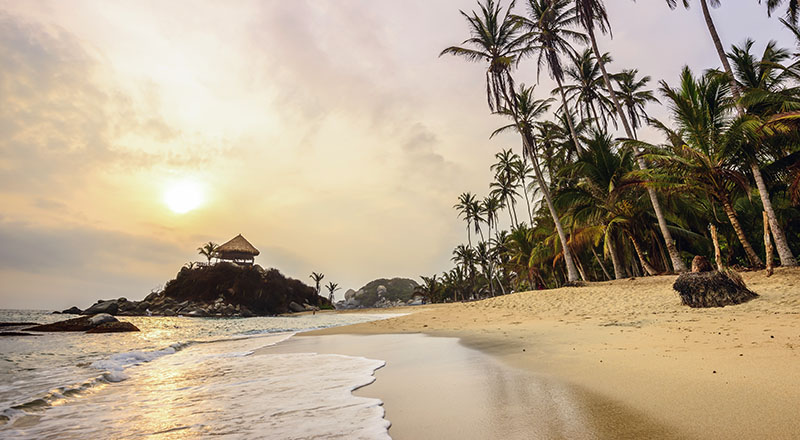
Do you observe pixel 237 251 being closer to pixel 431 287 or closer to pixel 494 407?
pixel 431 287

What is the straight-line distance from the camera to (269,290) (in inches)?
2424

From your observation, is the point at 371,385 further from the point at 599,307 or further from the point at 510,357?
the point at 599,307

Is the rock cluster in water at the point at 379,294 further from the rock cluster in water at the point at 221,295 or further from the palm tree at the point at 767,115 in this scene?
the palm tree at the point at 767,115

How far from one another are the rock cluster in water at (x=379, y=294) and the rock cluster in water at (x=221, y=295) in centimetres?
A: 6164

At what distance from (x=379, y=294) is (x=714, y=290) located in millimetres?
127762

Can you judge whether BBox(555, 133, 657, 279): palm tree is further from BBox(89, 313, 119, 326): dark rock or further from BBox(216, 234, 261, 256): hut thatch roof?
BBox(216, 234, 261, 256): hut thatch roof

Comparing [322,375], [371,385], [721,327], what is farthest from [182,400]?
[721,327]

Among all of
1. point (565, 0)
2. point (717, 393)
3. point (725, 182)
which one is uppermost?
point (565, 0)

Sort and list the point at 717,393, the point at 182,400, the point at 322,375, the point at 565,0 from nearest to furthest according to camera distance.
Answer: the point at 717,393 < the point at 182,400 < the point at 322,375 < the point at 565,0

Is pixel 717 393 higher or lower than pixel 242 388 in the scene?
higher

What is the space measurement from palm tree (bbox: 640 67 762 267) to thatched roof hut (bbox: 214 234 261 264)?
6325 centimetres

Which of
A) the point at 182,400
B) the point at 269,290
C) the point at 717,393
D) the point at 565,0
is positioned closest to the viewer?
the point at 717,393

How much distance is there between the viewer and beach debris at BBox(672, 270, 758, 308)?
766 centimetres

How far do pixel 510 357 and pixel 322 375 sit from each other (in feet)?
8.66
